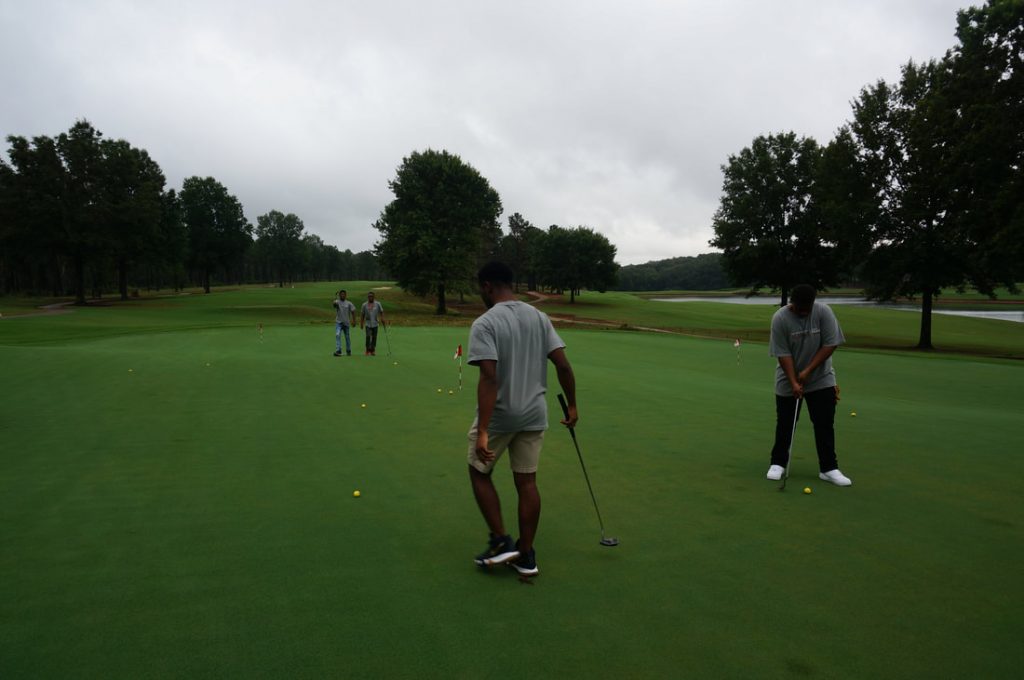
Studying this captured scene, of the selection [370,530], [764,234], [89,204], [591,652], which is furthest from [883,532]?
[89,204]

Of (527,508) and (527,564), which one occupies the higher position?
(527,508)

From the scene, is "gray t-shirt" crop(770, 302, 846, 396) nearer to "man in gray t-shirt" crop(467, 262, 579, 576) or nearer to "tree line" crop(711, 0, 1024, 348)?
"man in gray t-shirt" crop(467, 262, 579, 576)

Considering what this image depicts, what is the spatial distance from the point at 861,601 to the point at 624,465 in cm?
373

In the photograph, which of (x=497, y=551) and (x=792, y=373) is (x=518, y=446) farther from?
(x=792, y=373)

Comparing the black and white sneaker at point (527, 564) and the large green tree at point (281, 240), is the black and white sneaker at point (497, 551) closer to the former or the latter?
the black and white sneaker at point (527, 564)

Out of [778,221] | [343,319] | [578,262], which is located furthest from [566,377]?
[578,262]

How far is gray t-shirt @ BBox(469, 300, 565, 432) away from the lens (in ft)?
15.5

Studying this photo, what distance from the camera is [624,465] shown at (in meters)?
→ 7.86

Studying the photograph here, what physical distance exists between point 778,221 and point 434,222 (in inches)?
1215

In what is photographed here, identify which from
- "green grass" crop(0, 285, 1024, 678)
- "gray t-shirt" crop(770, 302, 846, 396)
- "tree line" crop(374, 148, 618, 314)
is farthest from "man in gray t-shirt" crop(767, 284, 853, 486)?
"tree line" crop(374, 148, 618, 314)

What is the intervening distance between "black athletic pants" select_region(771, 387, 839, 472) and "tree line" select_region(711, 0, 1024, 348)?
24.4 meters

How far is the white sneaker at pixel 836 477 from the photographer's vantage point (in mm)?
7074

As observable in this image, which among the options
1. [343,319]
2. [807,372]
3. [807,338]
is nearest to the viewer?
[807,372]

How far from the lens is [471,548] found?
5.27 m
